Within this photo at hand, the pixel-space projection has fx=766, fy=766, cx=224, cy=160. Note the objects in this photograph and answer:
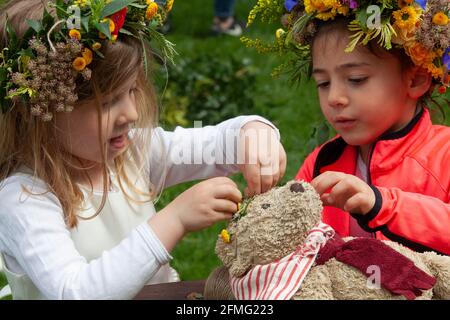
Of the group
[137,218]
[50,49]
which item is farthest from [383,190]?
[50,49]

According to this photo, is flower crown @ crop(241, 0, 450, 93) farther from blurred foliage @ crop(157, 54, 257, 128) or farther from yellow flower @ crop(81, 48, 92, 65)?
blurred foliage @ crop(157, 54, 257, 128)

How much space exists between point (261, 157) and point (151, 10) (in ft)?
1.71

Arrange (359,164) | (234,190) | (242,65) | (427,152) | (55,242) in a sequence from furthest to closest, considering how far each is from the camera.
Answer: (242,65), (359,164), (427,152), (55,242), (234,190)

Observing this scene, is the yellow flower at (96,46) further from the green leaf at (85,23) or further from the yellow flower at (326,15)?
the yellow flower at (326,15)

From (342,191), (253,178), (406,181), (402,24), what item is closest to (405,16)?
(402,24)

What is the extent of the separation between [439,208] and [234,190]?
2.18ft

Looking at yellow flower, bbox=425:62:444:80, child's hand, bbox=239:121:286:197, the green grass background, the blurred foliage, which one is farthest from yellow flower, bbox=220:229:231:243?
the blurred foliage

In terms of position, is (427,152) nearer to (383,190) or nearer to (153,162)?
(383,190)

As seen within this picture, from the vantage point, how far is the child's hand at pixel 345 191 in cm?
206

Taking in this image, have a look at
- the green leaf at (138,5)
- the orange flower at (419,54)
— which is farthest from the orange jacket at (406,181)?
the green leaf at (138,5)

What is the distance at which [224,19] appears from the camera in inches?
303

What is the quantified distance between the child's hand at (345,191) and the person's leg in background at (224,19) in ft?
18.7

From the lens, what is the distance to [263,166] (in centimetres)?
210

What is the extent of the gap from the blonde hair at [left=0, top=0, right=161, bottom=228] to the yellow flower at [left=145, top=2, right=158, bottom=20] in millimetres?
79
